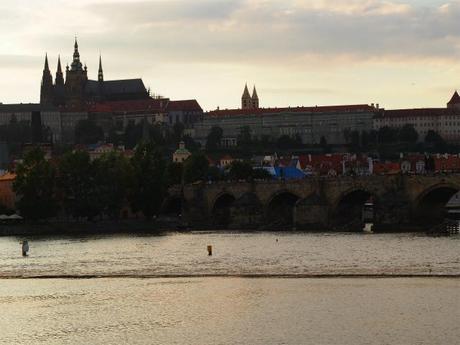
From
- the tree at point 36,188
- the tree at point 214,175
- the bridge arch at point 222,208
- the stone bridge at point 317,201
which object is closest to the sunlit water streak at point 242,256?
the stone bridge at point 317,201

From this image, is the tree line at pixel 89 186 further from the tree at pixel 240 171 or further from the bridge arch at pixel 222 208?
the tree at pixel 240 171

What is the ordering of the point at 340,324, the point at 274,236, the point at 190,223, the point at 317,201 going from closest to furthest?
the point at 340,324 → the point at 274,236 → the point at 317,201 → the point at 190,223

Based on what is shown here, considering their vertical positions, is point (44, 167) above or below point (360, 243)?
above

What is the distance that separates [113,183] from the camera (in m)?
104

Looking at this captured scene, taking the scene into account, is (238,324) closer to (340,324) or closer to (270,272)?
(340,324)

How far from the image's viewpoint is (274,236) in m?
81.9

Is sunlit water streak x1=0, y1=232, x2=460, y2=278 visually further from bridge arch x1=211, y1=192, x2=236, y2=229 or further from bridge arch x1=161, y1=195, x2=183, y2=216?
bridge arch x1=161, y1=195, x2=183, y2=216

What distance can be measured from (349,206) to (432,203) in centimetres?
826

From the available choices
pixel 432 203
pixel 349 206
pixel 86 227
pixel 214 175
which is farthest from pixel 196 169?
pixel 432 203

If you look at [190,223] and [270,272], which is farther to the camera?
[190,223]

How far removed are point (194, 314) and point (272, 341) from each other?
5.94m

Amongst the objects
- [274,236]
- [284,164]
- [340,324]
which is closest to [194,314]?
[340,324]

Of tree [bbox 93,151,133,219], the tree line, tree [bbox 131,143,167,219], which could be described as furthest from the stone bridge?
tree [bbox 93,151,133,219]

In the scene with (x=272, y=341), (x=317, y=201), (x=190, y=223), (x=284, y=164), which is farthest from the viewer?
(x=284, y=164)
